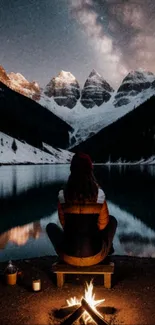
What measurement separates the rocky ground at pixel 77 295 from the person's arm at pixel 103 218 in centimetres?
169

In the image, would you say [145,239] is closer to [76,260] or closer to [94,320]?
[76,260]

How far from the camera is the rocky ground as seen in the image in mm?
6836

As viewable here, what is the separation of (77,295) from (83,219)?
75.0 inches

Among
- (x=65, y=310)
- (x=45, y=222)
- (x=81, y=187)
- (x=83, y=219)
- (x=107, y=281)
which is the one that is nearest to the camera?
(x=65, y=310)

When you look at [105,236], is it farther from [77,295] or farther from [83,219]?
[77,295]

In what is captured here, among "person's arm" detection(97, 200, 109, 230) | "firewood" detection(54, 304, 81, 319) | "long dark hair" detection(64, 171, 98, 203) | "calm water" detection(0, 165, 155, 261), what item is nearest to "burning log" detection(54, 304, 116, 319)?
"firewood" detection(54, 304, 81, 319)

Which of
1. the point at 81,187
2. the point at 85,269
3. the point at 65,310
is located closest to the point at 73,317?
the point at 65,310

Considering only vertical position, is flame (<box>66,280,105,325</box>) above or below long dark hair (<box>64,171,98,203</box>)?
below

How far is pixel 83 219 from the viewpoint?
743 centimetres

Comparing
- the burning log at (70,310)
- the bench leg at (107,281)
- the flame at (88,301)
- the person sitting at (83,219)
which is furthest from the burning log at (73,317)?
the bench leg at (107,281)

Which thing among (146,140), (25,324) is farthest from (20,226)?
(146,140)

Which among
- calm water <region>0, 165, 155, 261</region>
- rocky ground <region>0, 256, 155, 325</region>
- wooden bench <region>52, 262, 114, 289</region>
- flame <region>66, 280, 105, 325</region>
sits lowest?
calm water <region>0, 165, 155, 261</region>

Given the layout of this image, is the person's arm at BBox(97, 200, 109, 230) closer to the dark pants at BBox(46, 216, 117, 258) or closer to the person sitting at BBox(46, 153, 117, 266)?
the person sitting at BBox(46, 153, 117, 266)

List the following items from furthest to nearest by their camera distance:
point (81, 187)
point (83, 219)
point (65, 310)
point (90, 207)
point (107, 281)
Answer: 1. point (107, 281)
2. point (83, 219)
3. point (90, 207)
4. point (81, 187)
5. point (65, 310)
